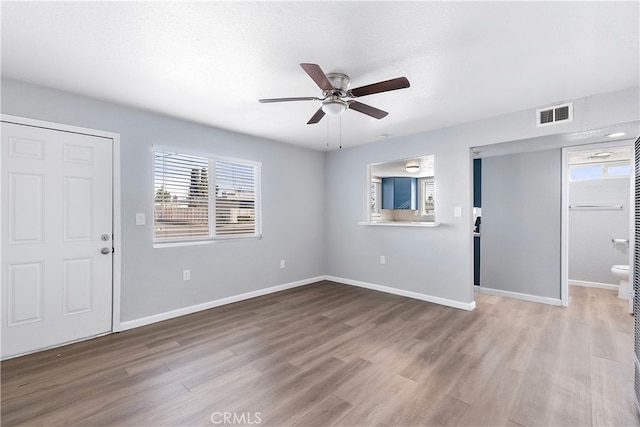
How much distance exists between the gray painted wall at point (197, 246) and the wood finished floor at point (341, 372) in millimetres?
500

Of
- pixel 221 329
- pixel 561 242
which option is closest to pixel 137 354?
pixel 221 329

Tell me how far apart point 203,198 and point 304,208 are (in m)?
1.85

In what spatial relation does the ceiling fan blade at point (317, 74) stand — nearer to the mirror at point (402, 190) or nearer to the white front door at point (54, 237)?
the white front door at point (54, 237)

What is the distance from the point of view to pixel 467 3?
1628 mm

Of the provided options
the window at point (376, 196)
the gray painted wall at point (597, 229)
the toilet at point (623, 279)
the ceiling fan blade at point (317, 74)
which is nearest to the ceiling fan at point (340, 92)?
the ceiling fan blade at point (317, 74)

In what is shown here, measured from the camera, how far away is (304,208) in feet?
17.1

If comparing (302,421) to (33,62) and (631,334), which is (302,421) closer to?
(33,62)

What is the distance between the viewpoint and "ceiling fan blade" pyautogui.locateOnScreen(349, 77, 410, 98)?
2.07 meters

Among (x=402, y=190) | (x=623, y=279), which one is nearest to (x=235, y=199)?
(x=402, y=190)

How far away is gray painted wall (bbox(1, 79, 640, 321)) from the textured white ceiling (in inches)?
11.1

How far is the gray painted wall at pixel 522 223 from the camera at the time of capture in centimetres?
397

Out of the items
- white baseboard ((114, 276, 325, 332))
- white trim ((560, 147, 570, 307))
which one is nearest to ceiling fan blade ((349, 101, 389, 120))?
white trim ((560, 147, 570, 307))

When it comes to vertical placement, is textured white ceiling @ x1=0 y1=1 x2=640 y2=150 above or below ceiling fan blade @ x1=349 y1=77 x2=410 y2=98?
above

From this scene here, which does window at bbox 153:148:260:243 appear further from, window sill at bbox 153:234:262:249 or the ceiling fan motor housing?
the ceiling fan motor housing
